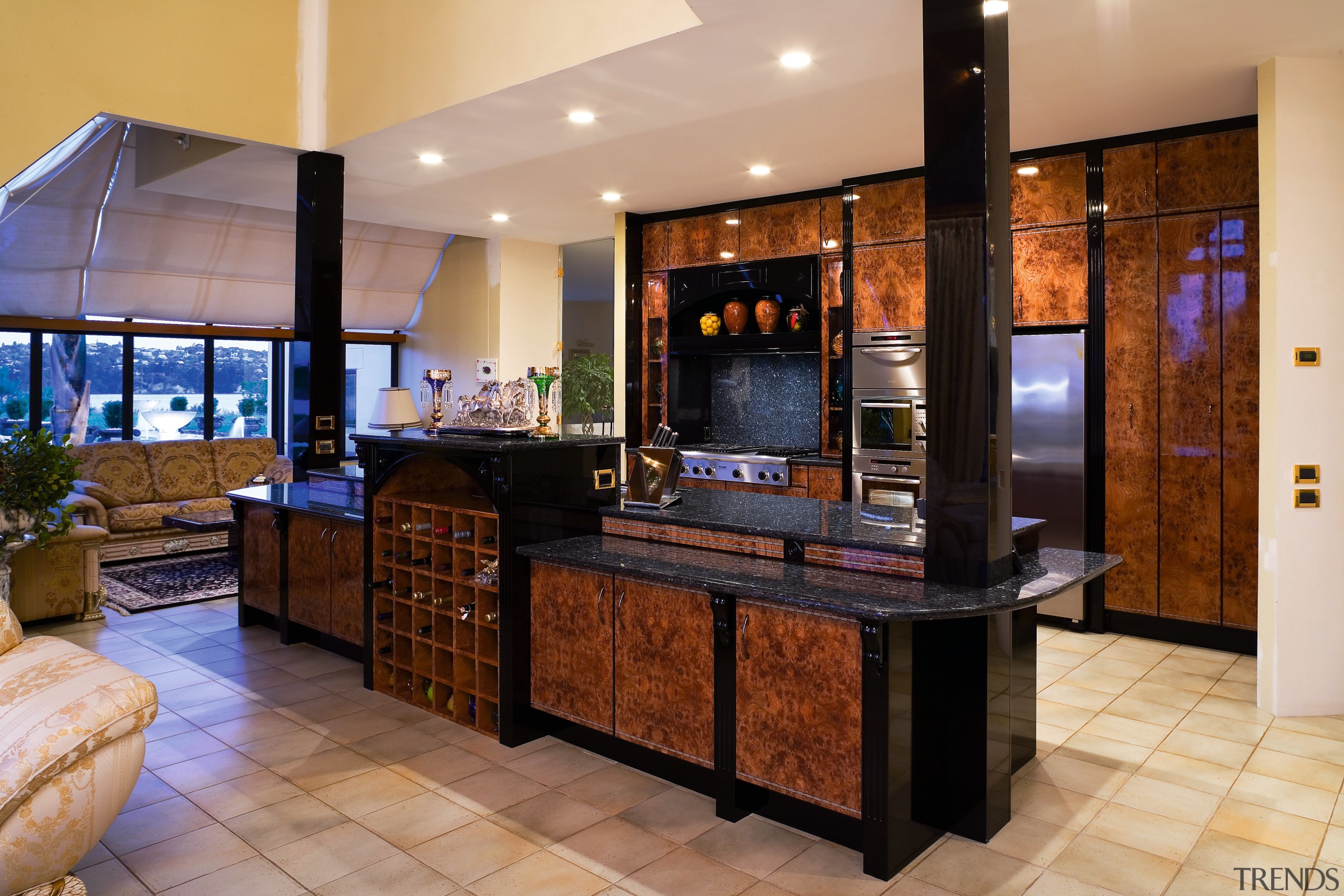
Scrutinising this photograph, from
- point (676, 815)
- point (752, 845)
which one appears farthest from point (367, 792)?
point (752, 845)

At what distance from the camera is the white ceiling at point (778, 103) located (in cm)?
344

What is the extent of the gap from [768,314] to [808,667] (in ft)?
14.1

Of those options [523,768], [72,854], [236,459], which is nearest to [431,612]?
[523,768]

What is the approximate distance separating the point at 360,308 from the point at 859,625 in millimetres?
7817

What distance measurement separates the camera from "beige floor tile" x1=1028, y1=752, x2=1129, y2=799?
315cm

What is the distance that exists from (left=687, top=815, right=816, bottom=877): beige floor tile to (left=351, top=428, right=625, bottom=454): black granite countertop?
5.31ft

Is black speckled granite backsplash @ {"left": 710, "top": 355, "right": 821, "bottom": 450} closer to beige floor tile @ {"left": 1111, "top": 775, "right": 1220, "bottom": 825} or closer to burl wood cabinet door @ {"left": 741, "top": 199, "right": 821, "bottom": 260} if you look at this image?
burl wood cabinet door @ {"left": 741, "top": 199, "right": 821, "bottom": 260}

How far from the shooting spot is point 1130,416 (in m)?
4.96

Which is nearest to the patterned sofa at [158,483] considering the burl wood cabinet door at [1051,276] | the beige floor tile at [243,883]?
the beige floor tile at [243,883]

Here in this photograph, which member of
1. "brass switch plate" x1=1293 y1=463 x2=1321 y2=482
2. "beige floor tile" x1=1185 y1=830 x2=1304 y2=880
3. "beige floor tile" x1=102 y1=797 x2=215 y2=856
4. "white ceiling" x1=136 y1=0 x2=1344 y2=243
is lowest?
"beige floor tile" x1=1185 y1=830 x2=1304 y2=880

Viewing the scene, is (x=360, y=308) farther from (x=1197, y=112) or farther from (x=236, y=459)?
(x=1197, y=112)

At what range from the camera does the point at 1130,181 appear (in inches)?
193

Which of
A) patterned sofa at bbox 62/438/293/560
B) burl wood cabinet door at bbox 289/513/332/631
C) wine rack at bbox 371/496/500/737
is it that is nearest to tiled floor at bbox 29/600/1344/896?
wine rack at bbox 371/496/500/737

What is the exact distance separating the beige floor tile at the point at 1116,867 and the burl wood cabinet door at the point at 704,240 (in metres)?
4.91
